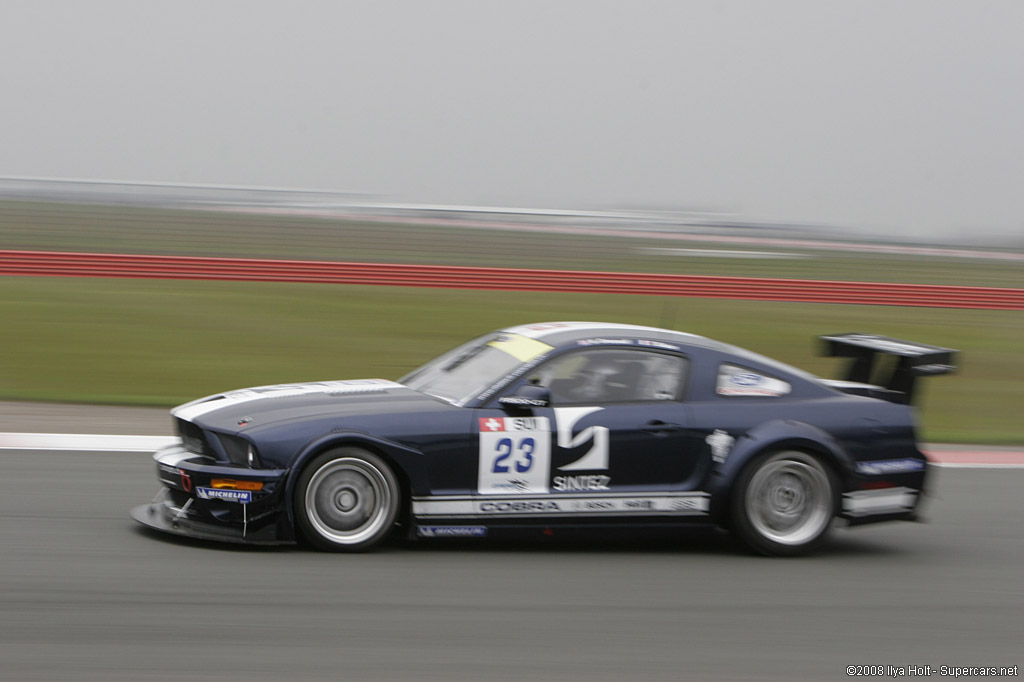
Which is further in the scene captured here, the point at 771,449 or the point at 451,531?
the point at 771,449

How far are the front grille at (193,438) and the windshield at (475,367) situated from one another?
122 centimetres

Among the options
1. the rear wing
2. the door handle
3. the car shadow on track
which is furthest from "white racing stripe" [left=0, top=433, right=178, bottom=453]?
the rear wing

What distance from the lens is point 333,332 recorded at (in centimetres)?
1655

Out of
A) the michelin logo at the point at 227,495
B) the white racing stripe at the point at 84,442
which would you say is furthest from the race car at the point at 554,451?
the white racing stripe at the point at 84,442

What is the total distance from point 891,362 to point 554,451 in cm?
237

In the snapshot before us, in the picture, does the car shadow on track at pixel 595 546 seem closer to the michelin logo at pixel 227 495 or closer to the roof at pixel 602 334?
the michelin logo at pixel 227 495

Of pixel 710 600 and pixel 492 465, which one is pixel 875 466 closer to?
pixel 710 600

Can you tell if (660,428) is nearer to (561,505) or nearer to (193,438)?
(561,505)

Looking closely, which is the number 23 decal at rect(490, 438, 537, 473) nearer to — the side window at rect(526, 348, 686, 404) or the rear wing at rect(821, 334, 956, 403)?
the side window at rect(526, 348, 686, 404)

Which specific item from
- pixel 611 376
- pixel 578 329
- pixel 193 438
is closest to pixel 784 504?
pixel 611 376

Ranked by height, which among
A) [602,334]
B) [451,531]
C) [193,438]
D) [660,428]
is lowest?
[451,531]

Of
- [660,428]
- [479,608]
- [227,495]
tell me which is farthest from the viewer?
[660,428]

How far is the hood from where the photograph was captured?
5527 mm

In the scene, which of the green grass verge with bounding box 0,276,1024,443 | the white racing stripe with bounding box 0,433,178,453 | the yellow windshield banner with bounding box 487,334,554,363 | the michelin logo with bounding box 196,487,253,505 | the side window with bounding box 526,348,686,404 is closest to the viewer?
the michelin logo with bounding box 196,487,253,505
